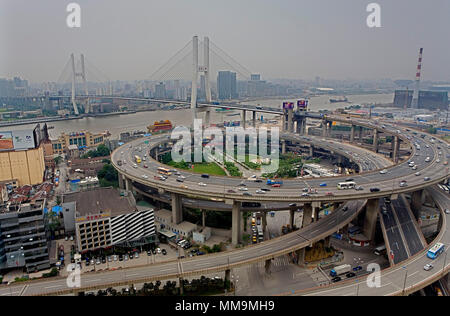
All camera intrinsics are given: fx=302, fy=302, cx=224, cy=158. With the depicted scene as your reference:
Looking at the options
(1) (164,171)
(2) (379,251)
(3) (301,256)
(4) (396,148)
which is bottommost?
(2) (379,251)

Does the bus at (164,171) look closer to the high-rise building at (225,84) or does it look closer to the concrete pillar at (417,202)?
the concrete pillar at (417,202)

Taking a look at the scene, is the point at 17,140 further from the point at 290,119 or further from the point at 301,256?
the point at 290,119

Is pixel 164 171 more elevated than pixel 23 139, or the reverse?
pixel 23 139

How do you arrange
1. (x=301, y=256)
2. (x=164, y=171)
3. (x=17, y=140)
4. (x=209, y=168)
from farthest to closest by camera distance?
(x=209, y=168), (x=17, y=140), (x=164, y=171), (x=301, y=256)

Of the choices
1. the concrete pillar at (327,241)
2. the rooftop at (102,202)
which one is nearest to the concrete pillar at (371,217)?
the concrete pillar at (327,241)

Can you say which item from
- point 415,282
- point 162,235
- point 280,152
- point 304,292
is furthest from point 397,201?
point 280,152

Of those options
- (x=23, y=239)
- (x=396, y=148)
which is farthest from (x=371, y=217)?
(x=396, y=148)

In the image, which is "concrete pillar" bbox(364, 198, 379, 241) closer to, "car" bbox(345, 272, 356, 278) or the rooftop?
"car" bbox(345, 272, 356, 278)
